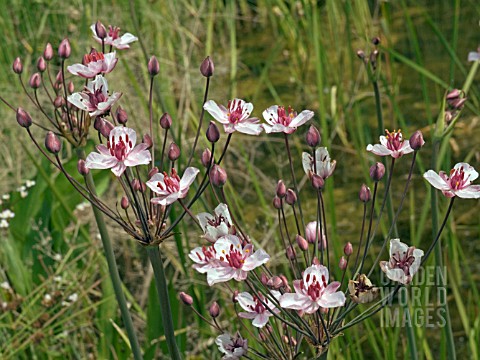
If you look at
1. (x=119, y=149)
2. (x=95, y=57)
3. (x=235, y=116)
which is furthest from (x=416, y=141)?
(x=95, y=57)

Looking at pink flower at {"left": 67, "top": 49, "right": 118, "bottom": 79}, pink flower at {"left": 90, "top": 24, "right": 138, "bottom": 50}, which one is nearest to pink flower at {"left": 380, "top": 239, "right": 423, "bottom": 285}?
pink flower at {"left": 67, "top": 49, "right": 118, "bottom": 79}

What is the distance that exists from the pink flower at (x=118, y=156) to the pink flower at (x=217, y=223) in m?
0.11

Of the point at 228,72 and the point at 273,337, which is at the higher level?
the point at 273,337

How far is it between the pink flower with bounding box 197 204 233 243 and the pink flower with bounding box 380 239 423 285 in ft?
0.67

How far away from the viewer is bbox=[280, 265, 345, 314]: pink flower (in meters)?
0.98

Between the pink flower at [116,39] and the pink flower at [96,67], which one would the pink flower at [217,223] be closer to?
the pink flower at [96,67]

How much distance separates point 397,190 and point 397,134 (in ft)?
6.59

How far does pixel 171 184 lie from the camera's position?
42.3 inches

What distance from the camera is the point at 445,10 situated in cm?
436

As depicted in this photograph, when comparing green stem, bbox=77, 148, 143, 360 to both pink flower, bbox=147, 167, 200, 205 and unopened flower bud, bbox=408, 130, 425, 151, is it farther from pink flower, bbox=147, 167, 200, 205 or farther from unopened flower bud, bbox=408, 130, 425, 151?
unopened flower bud, bbox=408, 130, 425, 151

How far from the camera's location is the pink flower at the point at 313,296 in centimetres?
98

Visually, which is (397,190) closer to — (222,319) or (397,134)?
(222,319)

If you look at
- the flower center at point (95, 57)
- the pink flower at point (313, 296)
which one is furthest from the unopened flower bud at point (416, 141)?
the flower center at point (95, 57)

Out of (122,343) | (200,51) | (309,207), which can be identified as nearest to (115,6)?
(200,51)
